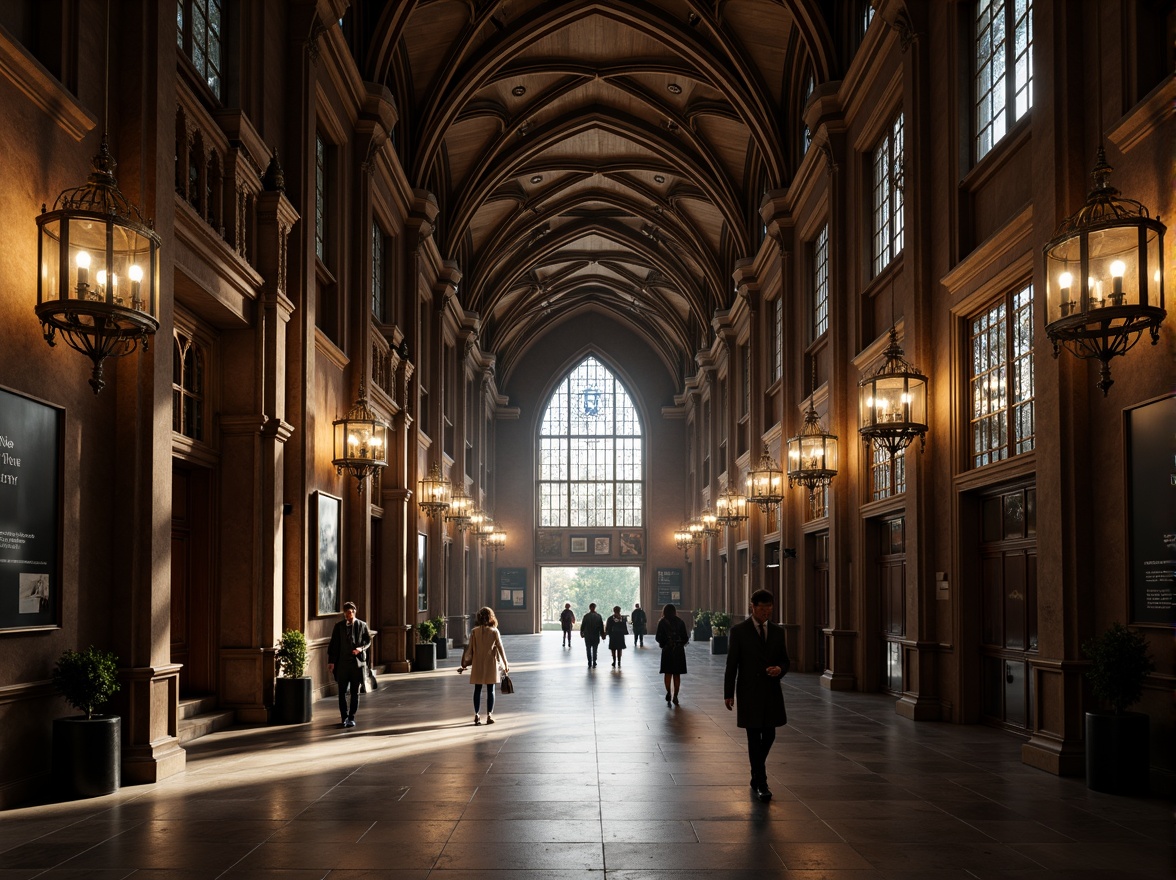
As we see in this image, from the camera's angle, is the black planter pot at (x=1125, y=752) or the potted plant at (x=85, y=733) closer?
the potted plant at (x=85, y=733)

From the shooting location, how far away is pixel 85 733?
26.7 ft

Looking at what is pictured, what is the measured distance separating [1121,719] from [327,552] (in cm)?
1061

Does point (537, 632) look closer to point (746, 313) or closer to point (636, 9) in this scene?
point (746, 313)

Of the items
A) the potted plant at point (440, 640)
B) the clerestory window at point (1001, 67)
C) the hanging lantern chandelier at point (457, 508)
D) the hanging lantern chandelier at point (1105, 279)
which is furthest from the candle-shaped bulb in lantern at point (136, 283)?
the hanging lantern chandelier at point (457, 508)

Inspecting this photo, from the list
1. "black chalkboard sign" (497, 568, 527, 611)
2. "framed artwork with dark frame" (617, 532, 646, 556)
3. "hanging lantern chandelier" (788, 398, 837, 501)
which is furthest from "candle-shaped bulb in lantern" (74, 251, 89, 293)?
"framed artwork with dark frame" (617, 532, 646, 556)

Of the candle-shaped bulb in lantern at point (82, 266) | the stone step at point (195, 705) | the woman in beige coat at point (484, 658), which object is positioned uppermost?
the candle-shaped bulb in lantern at point (82, 266)

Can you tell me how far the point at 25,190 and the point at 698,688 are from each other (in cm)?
1339

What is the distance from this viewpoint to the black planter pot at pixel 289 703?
12547 mm

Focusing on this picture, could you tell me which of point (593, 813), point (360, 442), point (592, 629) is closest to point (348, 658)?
point (360, 442)

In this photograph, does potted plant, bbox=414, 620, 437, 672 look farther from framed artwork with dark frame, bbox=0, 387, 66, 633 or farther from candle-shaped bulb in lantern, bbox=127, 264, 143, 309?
candle-shaped bulb in lantern, bbox=127, 264, 143, 309

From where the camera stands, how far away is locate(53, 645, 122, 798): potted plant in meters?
8.03

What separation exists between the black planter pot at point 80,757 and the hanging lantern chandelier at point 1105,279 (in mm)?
7507

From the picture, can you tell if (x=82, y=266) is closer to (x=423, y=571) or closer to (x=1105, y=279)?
(x=1105, y=279)

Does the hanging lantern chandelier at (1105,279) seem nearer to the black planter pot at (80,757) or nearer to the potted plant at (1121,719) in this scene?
the potted plant at (1121,719)
